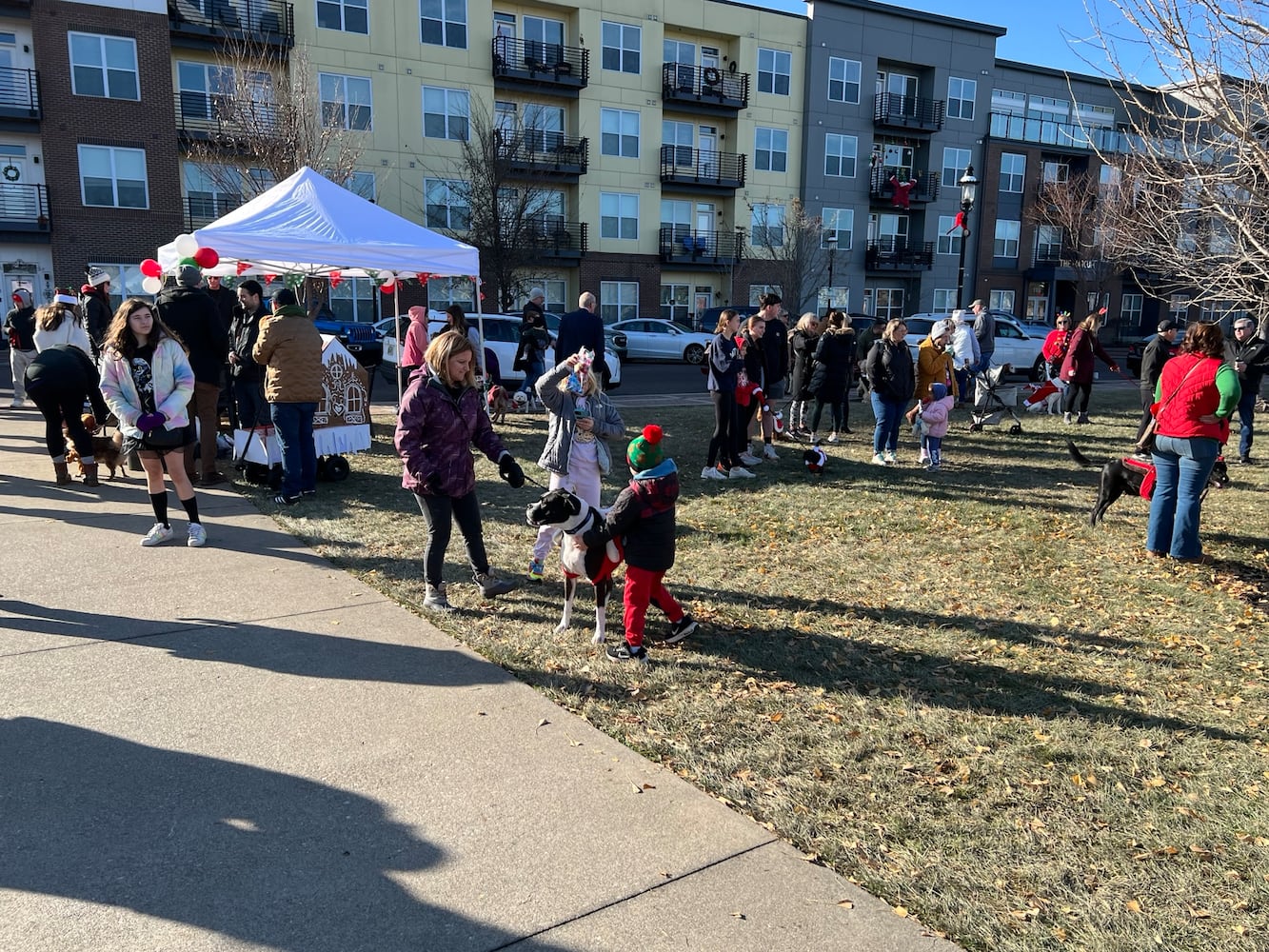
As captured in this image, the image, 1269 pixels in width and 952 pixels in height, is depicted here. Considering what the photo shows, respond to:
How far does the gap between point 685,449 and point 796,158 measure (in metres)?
31.8

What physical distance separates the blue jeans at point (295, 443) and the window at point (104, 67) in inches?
972

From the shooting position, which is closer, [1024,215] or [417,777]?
[417,777]

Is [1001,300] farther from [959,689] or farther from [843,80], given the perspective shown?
[959,689]

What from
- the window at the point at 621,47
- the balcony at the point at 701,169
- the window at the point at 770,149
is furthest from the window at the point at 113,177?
the window at the point at 770,149

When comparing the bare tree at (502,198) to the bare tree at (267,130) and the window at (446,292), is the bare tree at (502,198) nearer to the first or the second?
the window at (446,292)

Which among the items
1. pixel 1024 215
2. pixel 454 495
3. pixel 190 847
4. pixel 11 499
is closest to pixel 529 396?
pixel 11 499

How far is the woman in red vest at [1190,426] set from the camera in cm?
637

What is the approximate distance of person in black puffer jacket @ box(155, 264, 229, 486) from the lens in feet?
27.7

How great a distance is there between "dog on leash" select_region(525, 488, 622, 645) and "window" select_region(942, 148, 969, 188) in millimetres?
43633

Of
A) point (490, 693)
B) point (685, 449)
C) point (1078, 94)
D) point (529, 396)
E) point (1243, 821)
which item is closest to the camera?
point (1243, 821)

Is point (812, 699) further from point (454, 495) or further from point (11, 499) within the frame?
point (11, 499)

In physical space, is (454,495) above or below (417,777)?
above

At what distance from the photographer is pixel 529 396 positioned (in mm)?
14430

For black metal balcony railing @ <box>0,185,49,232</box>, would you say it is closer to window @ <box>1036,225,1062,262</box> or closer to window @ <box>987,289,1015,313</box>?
window @ <box>987,289,1015,313</box>
